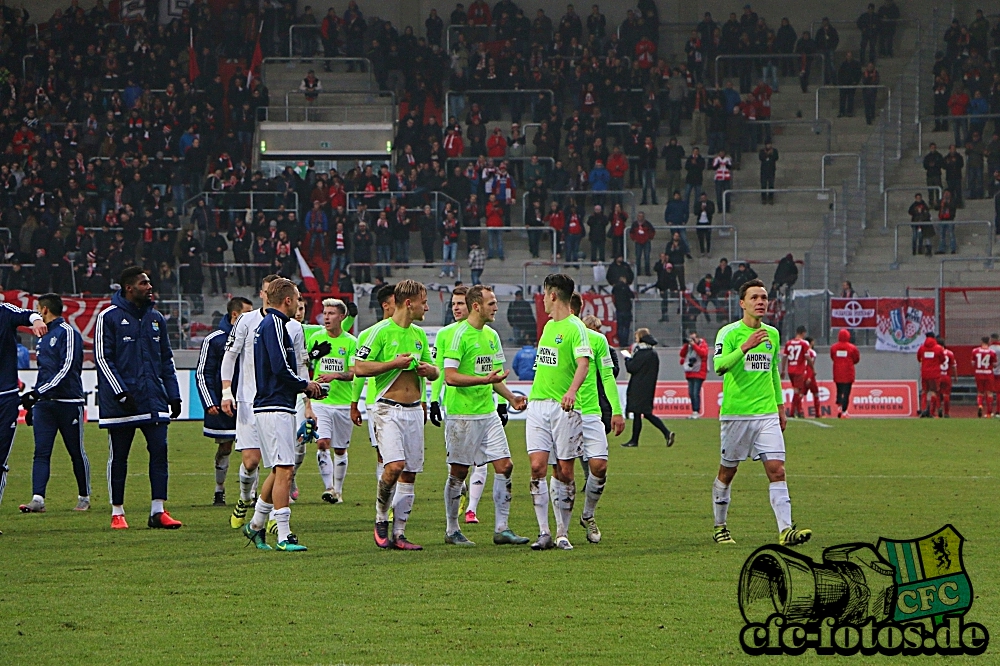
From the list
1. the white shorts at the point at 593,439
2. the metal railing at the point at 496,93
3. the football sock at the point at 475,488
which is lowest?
the football sock at the point at 475,488

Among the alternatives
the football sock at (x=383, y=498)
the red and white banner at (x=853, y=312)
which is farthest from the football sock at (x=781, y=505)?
the red and white banner at (x=853, y=312)

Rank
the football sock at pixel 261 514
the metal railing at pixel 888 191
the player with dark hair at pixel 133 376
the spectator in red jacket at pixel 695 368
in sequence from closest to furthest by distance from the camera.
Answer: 1. the football sock at pixel 261 514
2. the player with dark hair at pixel 133 376
3. the spectator in red jacket at pixel 695 368
4. the metal railing at pixel 888 191

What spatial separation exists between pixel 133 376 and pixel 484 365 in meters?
3.28

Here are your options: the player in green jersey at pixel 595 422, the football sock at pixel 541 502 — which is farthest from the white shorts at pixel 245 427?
the player in green jersey at pixel 595 422

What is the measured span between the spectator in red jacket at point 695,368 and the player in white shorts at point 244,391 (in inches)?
747

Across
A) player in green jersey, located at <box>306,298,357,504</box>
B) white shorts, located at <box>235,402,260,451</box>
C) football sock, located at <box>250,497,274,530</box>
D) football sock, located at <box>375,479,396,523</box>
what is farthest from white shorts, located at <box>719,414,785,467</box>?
player in green jersey, located at <box>306,298,357,504</box>

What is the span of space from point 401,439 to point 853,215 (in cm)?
3272

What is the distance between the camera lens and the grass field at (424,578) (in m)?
7.22

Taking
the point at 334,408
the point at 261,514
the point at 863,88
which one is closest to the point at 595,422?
the point at 261,514

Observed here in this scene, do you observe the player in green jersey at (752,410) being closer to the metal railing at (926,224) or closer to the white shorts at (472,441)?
the white shorts at (472,441)

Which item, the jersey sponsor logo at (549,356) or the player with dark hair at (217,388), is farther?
the player with dark hair at (217,388)

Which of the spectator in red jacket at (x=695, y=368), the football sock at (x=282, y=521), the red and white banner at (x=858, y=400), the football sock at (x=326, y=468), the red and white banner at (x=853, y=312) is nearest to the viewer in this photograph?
the football sock at (x=282, y=521)

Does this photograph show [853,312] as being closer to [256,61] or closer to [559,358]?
[256,61]

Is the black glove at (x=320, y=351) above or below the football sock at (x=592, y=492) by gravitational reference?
above
